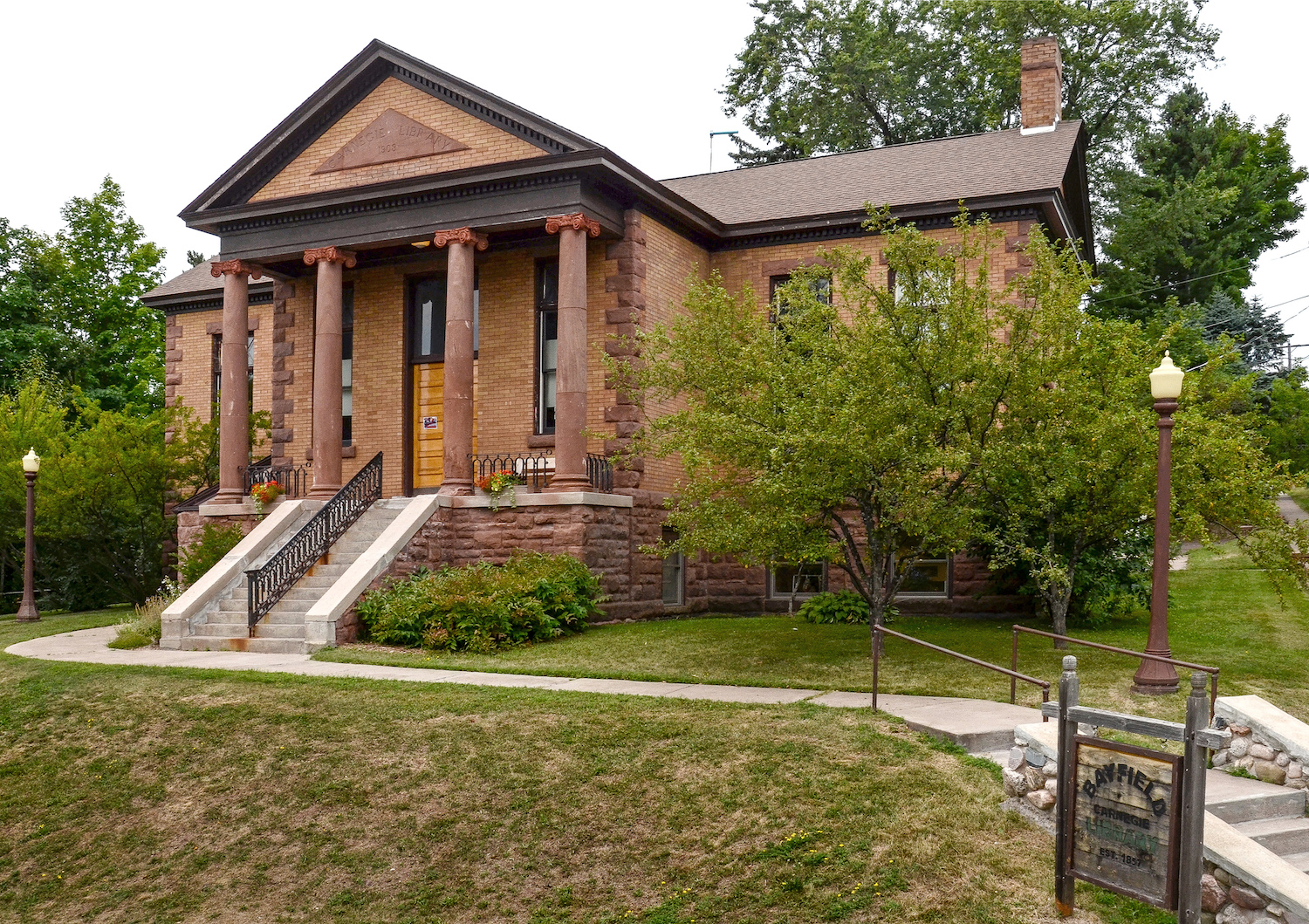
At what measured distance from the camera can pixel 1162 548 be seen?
1238 centimetres

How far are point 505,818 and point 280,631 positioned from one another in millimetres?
8625

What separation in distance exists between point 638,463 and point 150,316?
109 ft

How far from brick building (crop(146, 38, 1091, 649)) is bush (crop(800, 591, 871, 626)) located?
7.21 feet

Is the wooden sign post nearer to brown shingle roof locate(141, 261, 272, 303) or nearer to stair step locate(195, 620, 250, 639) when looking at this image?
stair step locate(195, 620, 250, 639)

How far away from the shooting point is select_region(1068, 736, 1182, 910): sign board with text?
6879mm

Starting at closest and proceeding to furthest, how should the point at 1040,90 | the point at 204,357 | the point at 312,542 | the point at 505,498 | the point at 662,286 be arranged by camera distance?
the point at 312,542
the point at 505,498
the point at 662,286
the point at 1040,90
the point at 204,357

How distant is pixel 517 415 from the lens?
21.4 meters

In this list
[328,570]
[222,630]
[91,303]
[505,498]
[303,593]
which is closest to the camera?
Result: [222,630]

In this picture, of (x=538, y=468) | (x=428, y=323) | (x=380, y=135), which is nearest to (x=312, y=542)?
(x=538, y=468)

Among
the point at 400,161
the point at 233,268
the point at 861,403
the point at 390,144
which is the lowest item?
the point at 861,403

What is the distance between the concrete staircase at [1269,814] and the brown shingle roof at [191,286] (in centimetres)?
2356

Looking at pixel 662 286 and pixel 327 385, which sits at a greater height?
pixel 662 286

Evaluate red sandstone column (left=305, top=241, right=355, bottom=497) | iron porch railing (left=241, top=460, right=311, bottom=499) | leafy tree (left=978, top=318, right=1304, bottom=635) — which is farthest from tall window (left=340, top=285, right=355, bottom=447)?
leafy tree (left=978, top=318, right=1304, bottom=635)

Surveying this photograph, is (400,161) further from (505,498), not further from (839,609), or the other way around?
(839,609)
